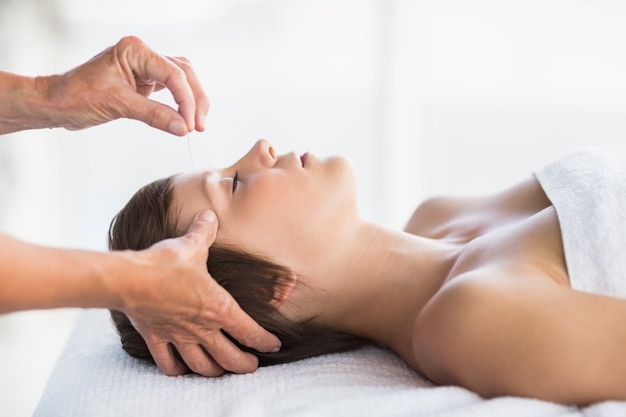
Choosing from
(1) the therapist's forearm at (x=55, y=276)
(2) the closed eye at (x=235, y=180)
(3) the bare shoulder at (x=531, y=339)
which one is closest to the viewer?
→ (1) the therapist's forearm at (x=55, y=276)

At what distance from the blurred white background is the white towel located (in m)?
1.96

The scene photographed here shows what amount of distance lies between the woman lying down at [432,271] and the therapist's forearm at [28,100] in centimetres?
25

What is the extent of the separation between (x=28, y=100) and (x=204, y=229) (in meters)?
0.49

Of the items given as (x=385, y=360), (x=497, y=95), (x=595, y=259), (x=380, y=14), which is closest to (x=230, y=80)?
(x=380, y=14)

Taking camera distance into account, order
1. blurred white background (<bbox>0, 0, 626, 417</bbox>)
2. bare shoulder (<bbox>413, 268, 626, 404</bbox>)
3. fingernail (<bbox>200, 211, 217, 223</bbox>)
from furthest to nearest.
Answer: blurred white background (<bbox>0, 0, 626, 417</bbox>) → fingernail (<bbox>200, 211, 217, 223</bbox>) → bare shoulder (<bbox>413, 268, 626, 404</bbox>)

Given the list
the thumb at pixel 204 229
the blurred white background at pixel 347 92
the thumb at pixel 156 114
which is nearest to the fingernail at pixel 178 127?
the thumb at pixel 156 114

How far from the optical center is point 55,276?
1.09m

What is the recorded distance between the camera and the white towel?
4.17 feet

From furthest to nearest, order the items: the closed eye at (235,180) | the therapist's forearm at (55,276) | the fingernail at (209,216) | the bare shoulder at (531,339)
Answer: the closed eye at (235,180)
the fingernail at (209,216)
the bare shoulder at (531,339)
the therapist's forearm at (55,276)

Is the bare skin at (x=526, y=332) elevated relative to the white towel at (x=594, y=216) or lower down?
lower down

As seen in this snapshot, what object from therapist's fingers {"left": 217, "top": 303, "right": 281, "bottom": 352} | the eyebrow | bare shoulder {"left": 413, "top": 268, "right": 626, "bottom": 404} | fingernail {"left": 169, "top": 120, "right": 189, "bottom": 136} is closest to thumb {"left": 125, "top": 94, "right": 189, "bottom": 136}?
fingernail {"left": 169, "top": 120, "right": 189, "bottom": 136}

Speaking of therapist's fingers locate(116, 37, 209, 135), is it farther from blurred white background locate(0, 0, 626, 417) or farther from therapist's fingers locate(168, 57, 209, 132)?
blurred white background locate(0, 0, 626, 417)

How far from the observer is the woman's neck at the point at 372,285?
5.14ft

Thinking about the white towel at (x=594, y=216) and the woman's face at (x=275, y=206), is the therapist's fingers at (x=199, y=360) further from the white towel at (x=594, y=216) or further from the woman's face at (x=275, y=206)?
the white towel at (x=594, y=216)
